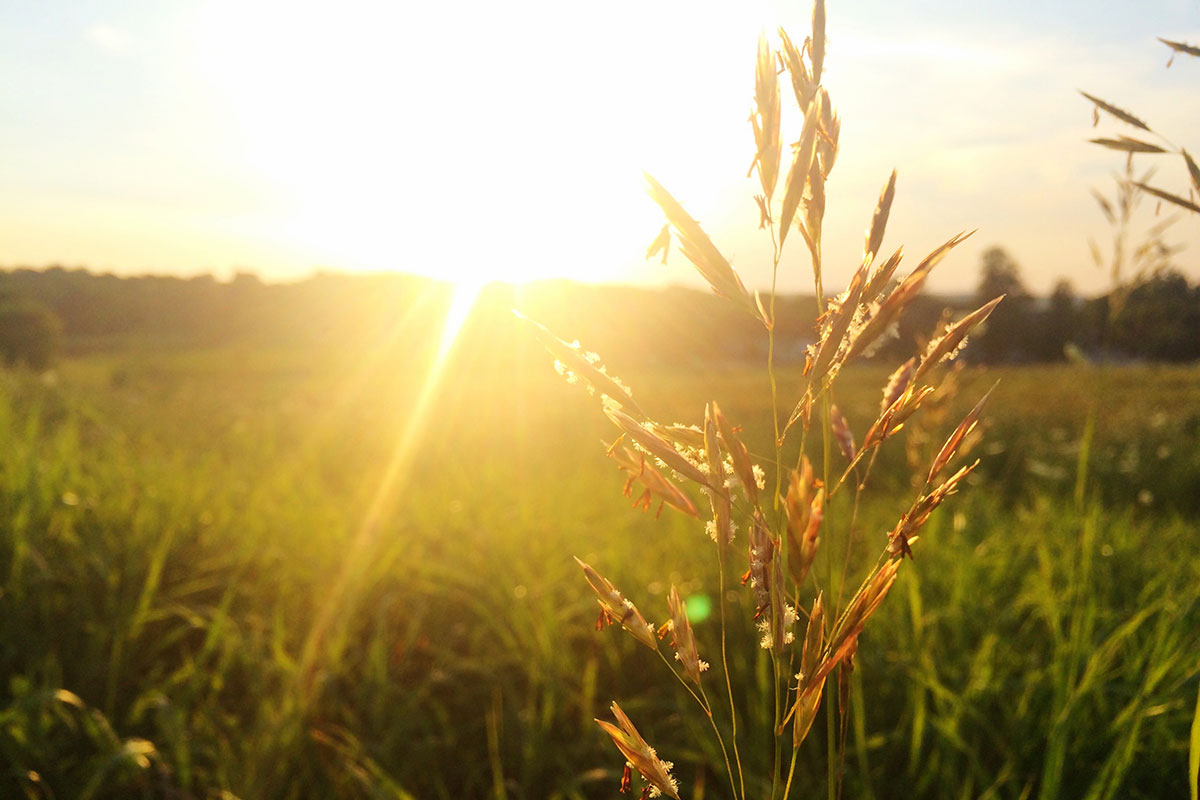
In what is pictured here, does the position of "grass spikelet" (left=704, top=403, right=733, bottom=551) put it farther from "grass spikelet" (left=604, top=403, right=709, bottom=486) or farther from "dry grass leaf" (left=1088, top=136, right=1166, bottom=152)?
"dry grass leaf" (left=1088, top=136, right=1166, bottom=152)

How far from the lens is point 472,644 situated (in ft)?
9.66

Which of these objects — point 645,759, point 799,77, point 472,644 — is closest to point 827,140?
point 799,77

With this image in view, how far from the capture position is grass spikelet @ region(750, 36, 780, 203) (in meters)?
0.64

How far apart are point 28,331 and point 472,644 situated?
21.0 metres

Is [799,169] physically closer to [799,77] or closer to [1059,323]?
[799,77]

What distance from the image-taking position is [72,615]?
280 cm

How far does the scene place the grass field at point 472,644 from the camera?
80.8 inches

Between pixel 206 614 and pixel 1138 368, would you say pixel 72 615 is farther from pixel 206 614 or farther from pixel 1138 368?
pixel 1138 368

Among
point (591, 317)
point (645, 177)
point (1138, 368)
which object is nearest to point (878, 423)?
point (645, 177)

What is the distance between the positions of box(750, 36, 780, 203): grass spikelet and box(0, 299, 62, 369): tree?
21163 mm

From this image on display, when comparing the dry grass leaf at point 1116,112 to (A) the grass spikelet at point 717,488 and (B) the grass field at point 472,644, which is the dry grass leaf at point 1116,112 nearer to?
(A) the grass spikelet at point 717,488

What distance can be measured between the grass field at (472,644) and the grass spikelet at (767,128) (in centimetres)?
136

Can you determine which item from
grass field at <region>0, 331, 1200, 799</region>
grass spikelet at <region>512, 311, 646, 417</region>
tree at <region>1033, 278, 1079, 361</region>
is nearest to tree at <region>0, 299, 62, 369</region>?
grass field at <region>0, 331, 1200, 799</region>

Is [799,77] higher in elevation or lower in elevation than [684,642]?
Result: higher
